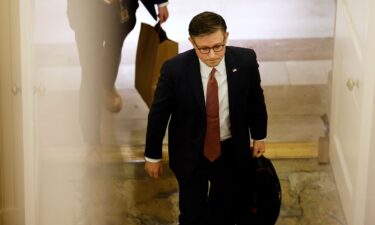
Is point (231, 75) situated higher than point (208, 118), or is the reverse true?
point (231, 75)

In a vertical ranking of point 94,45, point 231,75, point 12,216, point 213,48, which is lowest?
point 12,216

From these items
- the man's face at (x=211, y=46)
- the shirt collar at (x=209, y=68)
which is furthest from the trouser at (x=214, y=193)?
the man's face at (x=211, y=46)

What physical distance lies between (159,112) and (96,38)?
1.46 meters

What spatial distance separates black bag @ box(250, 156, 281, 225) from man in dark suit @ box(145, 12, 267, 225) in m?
→ 0.10

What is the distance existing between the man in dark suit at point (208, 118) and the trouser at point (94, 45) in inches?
51.4

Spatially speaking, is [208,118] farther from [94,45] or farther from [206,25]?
[94,45]

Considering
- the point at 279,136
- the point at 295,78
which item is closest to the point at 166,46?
the point at 279,136

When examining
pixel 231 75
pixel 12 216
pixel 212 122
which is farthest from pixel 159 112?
pixel 12 216

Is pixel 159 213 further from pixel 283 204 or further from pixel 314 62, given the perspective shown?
pixel 314 62

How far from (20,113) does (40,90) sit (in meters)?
0.34

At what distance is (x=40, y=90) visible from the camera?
4402mm

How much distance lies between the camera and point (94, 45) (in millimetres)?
5641

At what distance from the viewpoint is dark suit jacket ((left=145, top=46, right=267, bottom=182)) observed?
168 inches

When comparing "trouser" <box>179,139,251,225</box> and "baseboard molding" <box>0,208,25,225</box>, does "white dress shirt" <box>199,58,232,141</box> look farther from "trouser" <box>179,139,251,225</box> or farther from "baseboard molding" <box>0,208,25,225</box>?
"baseboard molding" <box>0,208,25,225</box>
